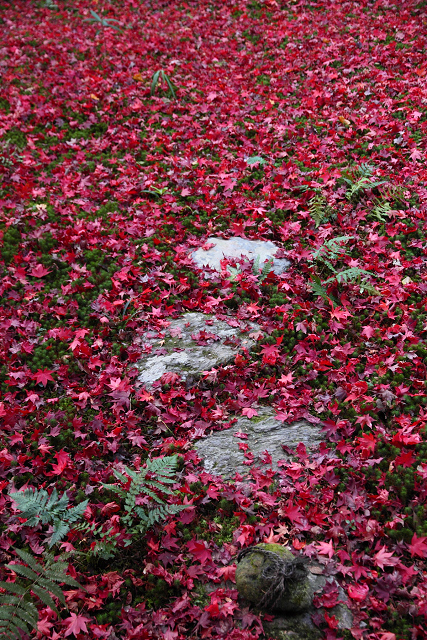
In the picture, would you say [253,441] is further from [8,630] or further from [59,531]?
[8,630]

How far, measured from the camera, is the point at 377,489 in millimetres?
3457

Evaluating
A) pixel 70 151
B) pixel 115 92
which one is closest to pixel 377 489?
pixel 70 151

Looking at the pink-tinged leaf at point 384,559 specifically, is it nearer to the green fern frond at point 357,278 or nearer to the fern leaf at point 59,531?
the fern leaf at point 59,531

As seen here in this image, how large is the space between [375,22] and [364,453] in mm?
9686

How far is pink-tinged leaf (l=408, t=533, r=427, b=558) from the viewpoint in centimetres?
308

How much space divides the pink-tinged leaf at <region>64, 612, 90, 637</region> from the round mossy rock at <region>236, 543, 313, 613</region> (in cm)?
106

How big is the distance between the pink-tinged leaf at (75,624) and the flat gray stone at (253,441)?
4.53 feet

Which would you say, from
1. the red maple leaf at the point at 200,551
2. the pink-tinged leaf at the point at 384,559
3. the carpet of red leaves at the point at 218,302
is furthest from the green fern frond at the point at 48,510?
the pink-tinged leaf at the point at 384,559

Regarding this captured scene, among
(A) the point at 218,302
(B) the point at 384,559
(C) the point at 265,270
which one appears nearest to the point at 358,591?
(B) the point at 384,559

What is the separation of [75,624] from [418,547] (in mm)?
2381

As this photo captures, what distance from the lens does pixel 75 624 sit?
304 cm

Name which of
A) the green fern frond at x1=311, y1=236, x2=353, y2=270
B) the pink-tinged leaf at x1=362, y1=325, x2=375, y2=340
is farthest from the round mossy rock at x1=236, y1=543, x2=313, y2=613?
the green fern frond at x1=311, y1=236, x2=353, y2=270

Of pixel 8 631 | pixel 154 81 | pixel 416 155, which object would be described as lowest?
pixel 8 631

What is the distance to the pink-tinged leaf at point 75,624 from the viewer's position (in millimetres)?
3014
